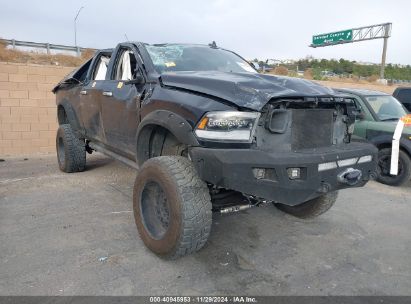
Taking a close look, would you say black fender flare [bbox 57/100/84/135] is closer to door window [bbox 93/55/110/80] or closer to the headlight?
door window [bbox 93/55/110/80]

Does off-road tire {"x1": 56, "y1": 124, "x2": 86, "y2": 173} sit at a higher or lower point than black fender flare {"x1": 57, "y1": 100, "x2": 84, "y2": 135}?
lower

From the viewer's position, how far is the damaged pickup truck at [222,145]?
2.81 meters

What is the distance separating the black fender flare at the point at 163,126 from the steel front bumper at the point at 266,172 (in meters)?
0.13

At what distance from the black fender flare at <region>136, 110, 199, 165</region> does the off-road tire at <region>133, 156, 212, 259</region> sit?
238mm

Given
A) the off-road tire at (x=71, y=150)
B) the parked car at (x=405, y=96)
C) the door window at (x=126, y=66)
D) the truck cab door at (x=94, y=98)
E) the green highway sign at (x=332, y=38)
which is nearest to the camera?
the door window at (x=126, y=66)

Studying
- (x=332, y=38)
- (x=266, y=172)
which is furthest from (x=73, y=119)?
(x=332, y=38)

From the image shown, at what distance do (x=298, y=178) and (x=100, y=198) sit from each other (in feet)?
9.94

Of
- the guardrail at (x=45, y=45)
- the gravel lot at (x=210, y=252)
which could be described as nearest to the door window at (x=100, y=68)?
the gravel lot at (x=210, y=252)

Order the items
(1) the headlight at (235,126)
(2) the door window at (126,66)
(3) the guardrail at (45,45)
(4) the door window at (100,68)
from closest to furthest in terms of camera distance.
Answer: (1) the headlight at (235,126), (2) the door window at (126,66), (4) the door window at (100,68), (3) the guardrail at (45,45)

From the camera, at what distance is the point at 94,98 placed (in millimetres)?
4973

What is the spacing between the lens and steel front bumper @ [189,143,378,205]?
8.98 feet

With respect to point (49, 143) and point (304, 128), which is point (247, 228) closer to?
point (304, 128)

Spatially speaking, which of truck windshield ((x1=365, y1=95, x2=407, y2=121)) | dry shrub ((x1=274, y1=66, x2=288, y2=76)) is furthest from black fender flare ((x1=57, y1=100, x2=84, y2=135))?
dry shrub ((x1=274, y1=66, x2=288, y2=76))

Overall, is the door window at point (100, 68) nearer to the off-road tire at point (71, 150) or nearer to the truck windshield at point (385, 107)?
the off-road tire at point (71, 150)
